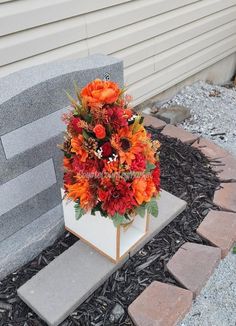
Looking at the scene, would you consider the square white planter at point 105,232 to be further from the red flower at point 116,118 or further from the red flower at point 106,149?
the red flower at point 116,118

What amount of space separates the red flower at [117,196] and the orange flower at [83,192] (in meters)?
0.06

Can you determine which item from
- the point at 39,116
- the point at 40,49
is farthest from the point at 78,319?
the point at 40,49

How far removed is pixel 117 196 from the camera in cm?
167

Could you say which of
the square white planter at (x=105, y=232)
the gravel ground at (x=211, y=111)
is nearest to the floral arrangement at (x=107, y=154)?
the square white planter at (x=105, y=232)

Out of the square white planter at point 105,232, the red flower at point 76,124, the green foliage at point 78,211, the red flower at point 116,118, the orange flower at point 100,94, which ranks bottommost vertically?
the square white planter at point 105,232

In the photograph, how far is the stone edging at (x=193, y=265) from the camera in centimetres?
180

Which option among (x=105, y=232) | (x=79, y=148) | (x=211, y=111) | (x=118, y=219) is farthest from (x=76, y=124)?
(x=211, y=111)

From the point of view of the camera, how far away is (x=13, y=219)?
2072 millimetres

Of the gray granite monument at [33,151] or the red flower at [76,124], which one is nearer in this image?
the red flower at [76,124]

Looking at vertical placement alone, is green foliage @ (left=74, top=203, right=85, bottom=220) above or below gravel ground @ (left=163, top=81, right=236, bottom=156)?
above

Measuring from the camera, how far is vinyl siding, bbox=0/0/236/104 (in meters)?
2.50

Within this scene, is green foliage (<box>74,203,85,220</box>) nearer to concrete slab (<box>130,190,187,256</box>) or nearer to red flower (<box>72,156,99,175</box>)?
red flower (<box>72,156,99,175</box>)

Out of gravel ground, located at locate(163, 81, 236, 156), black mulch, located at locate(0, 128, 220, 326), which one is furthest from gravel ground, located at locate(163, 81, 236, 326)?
black mulch, located at locate(0, 128, 220, 326)

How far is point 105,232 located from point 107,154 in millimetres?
494
